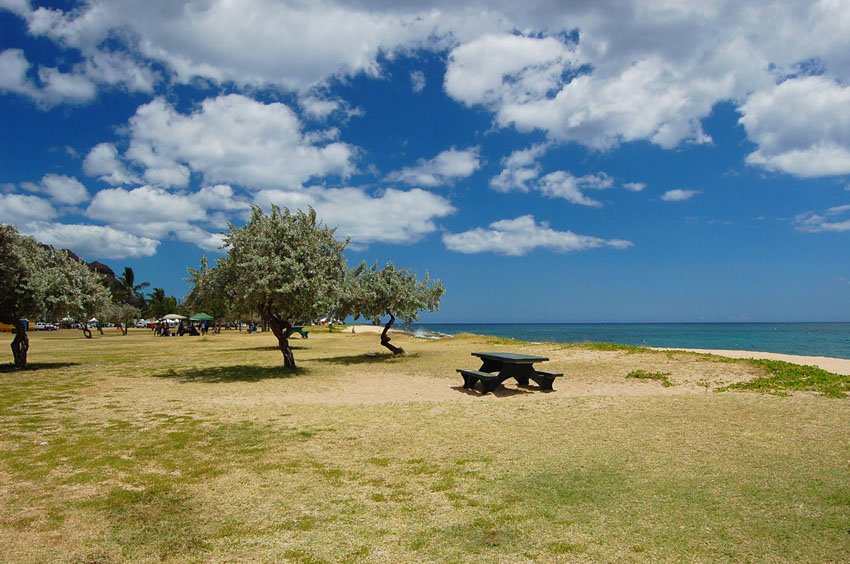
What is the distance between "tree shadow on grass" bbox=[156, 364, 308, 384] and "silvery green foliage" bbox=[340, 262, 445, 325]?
5.84 meters

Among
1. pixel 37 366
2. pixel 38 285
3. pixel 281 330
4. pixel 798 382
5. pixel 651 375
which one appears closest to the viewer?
pixel 798 382

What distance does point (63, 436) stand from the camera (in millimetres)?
9555

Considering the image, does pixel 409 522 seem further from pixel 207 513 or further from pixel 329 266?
pixel 329 266

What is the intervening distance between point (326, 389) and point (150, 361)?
46.2 feet

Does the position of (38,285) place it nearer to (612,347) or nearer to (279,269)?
(279,269)

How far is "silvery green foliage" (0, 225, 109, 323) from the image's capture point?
19.2 metres

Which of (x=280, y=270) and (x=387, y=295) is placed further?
(x=387, y=295)

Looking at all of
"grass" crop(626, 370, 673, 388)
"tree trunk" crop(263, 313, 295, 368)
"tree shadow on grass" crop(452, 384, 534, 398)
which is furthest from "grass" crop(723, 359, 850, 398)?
"tree trunk" crop(263, 313, 295, 368)

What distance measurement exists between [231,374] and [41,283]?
26.1 feet

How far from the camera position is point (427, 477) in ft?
23.3

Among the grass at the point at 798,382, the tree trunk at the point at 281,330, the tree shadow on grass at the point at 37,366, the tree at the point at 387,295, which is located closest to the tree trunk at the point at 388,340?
the tree at the point at 387,295

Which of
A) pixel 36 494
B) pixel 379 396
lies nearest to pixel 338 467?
pixel 36 494

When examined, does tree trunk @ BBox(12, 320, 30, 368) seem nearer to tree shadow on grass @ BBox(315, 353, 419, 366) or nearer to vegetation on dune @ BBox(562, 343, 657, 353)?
tree shadow on grass @ BBox(315, 353, 419, 366)

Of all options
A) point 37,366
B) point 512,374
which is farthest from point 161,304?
Answer: point 512,374
